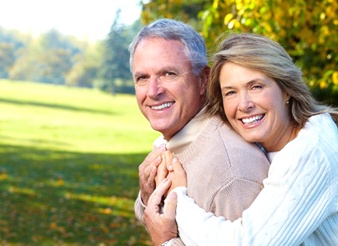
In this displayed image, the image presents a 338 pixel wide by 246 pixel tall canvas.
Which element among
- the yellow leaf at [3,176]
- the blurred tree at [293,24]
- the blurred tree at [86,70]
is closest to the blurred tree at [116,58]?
the blurred tree at [86,70]

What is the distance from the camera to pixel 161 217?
9.08 ft

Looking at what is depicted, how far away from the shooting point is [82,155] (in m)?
22.5

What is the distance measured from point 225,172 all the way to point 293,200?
303mm

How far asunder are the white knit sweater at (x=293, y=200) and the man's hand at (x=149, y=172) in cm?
73

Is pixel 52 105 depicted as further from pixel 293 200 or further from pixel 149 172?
pixel 293 200

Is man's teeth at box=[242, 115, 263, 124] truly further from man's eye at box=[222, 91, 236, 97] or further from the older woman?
man's eye at box=[222, 91, 236, 97]

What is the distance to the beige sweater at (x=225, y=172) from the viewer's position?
8.14 feet

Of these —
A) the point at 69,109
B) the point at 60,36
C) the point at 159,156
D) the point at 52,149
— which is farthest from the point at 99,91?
the point at 159,156

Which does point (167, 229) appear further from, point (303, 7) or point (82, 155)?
point (82, 155)

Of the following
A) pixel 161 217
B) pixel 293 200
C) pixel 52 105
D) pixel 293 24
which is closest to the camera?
pixel 293 200

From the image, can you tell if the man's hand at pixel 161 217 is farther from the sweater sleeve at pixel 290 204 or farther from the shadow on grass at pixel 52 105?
the shadow on grass at pixel 52 105

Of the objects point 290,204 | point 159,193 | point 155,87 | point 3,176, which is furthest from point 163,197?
point 3,176

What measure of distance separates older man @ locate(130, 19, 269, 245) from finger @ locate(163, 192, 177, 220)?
0.07 meters

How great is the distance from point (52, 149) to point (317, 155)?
21.9m
